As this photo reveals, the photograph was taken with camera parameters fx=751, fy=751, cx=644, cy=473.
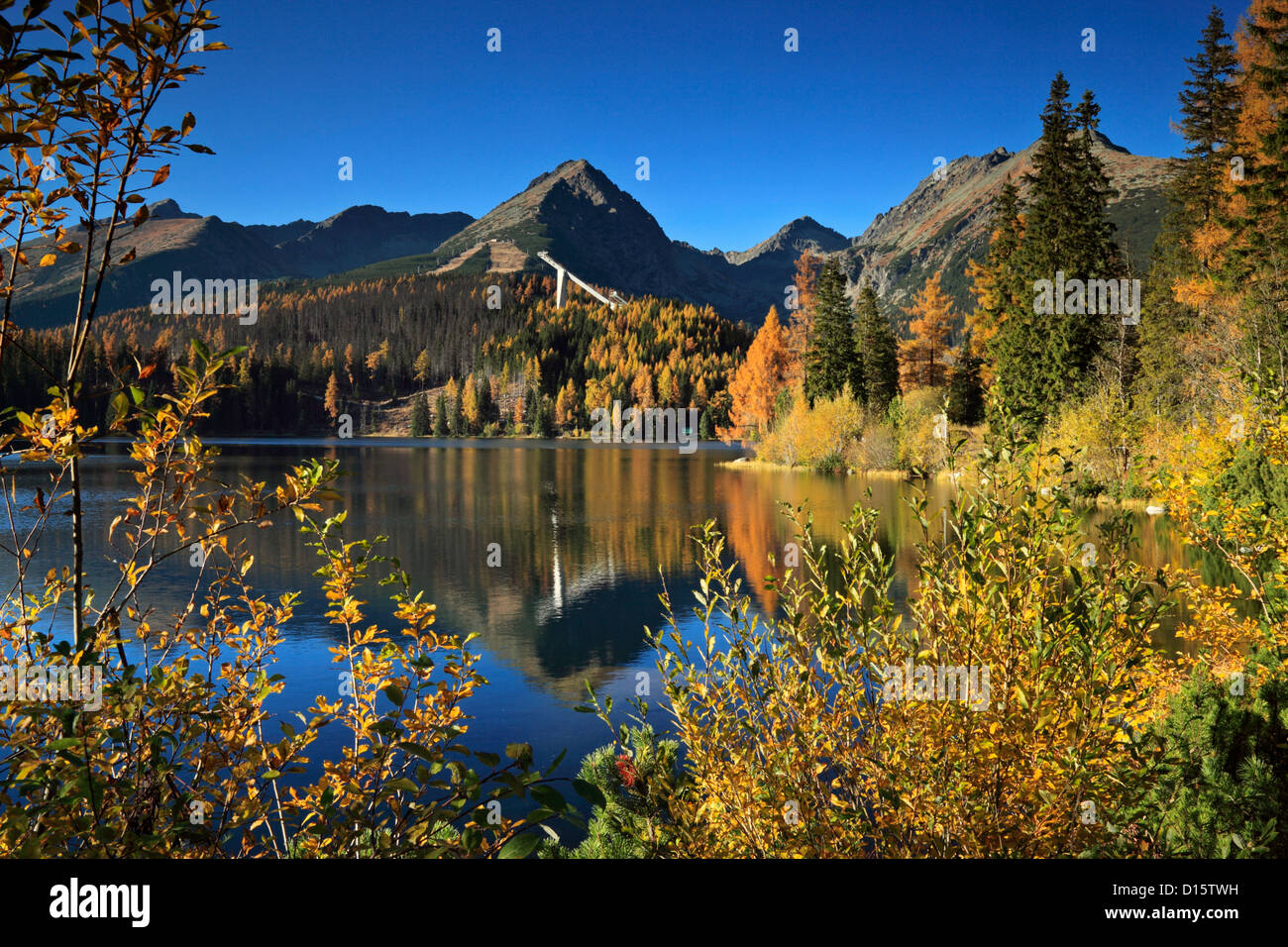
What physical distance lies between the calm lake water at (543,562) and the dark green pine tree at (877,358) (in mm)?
12262

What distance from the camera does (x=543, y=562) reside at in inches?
904

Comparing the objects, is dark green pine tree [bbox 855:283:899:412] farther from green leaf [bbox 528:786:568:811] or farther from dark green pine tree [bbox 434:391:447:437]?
dark green pine tree [bbox 434:391:447:437]

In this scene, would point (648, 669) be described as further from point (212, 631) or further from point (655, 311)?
point (655, 311)

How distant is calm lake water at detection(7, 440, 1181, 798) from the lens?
40.8ft

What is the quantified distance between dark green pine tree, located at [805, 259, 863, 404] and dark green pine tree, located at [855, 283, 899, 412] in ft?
2.95

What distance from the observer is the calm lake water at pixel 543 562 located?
1243 centimetres

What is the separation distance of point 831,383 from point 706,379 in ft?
237

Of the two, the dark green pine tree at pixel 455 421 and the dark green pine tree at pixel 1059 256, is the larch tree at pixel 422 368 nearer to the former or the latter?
the dark green pine tree at pixel 455 421

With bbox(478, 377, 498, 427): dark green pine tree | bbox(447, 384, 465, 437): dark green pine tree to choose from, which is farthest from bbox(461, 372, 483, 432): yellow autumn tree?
bbox(447, 384, 465, 437): dark green pine tree

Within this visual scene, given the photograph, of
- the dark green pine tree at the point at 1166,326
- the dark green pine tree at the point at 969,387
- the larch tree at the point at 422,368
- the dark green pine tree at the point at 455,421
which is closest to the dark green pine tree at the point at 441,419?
the dark green pine tree at the point at 455,421

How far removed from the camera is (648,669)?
44.4ft

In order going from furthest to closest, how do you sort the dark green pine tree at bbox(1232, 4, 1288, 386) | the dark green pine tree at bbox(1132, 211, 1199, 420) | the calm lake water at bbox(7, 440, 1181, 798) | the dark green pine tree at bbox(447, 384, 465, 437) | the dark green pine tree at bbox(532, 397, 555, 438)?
the dark green pine tree at bbox(447, 384, 465, 437) → the dark green pine tree at bbox(532, 397, 555, 438) → the dark green pine tree at bbox(1132, 211, 1199, 420) → the dark green pine tree at bbox(1232, 4, 1288, 386) → the calm lake water at bbox(7, 440, 1181, 798)

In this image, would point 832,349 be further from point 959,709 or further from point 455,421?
point 455,421
